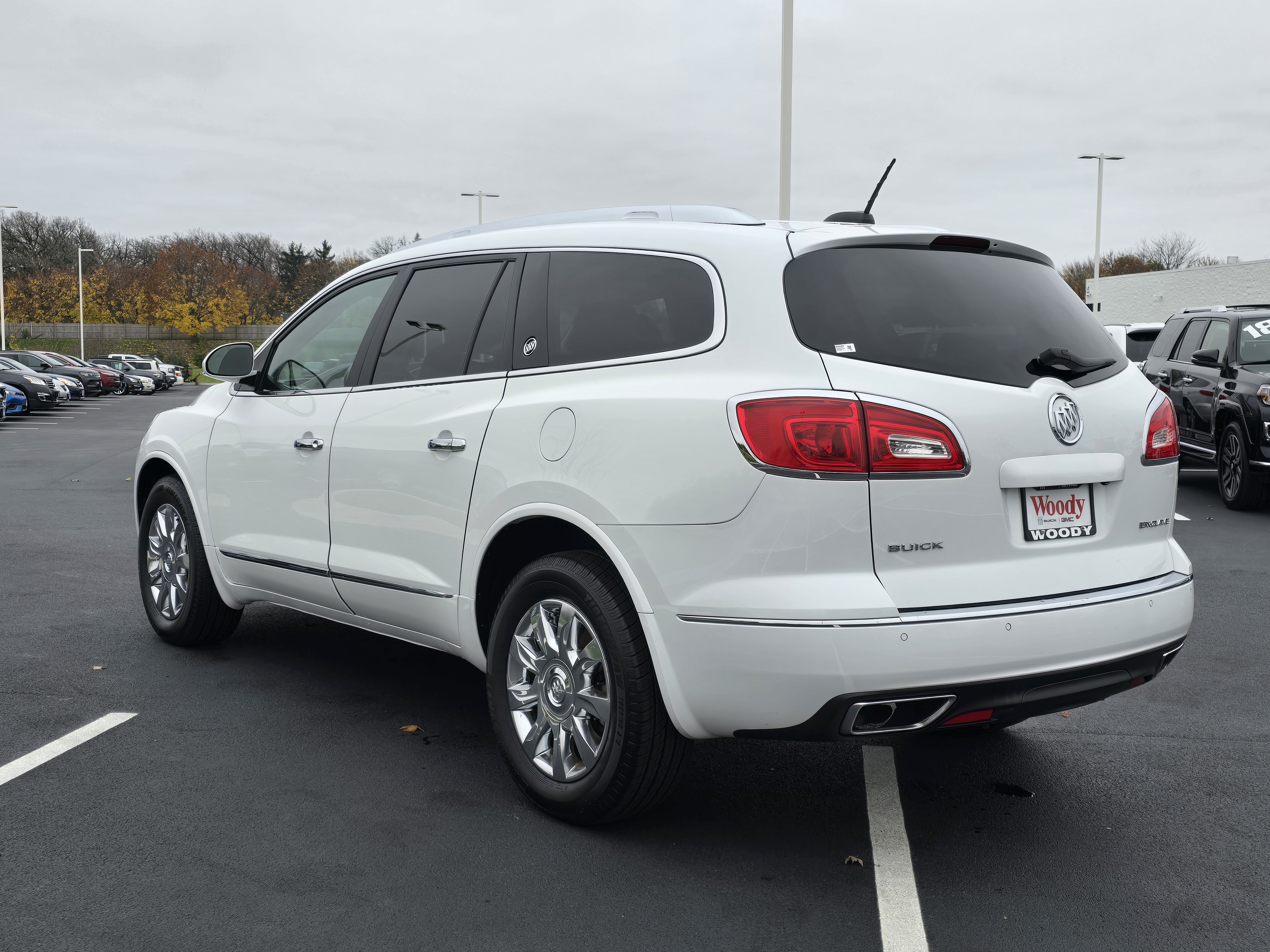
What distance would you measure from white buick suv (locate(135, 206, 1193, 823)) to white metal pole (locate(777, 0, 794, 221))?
12163 mm

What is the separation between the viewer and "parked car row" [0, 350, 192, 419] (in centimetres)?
3316

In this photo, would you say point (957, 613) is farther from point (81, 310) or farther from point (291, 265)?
point (291, 265)

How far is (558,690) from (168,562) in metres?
3.12

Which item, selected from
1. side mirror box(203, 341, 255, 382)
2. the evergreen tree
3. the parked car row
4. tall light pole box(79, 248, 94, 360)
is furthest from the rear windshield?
the evergreen tree

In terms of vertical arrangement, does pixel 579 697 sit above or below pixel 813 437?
below

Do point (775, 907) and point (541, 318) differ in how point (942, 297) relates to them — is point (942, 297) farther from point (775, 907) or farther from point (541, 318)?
point (775, 907)

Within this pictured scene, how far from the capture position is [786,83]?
15.7 metres

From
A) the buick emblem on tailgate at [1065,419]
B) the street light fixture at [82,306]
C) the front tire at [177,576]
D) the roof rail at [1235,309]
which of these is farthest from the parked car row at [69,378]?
the buick emblem on tailgate at [1065,419]

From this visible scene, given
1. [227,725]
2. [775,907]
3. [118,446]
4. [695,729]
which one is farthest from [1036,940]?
[118,446]

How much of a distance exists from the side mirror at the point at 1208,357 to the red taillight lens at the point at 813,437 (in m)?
11.0

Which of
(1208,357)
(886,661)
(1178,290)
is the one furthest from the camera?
(1178,290)

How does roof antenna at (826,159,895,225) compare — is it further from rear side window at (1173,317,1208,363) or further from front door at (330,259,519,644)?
rear side window at (1173,317,1208,363)

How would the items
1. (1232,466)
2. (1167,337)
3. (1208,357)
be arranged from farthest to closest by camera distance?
(1167,337)
(1208,357)
(1232,466)

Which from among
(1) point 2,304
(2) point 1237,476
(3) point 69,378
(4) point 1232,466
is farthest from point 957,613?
(1) point 2,304
